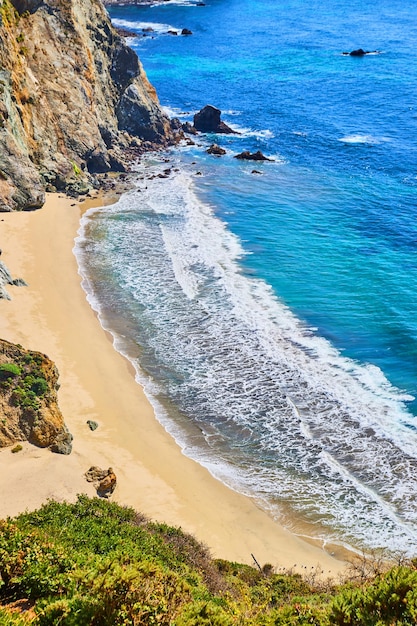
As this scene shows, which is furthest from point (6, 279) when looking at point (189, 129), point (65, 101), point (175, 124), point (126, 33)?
point (126, 33)

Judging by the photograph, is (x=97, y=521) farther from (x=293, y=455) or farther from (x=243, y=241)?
(x=243, y=241)

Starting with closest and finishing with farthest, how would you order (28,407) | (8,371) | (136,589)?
1. (136,589)
2. (28,407)
3. (8,371)

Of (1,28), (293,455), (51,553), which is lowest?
(293,455)

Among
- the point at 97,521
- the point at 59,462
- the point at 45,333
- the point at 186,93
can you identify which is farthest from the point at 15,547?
the point at 186,93

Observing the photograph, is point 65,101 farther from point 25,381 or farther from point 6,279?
point 25,381

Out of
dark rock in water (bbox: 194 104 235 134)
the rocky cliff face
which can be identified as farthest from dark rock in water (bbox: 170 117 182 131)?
the rocky cliff face

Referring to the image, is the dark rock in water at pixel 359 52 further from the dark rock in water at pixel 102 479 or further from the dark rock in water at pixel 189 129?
the dark rock in water at pixel 102 479

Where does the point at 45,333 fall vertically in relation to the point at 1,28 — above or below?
below
